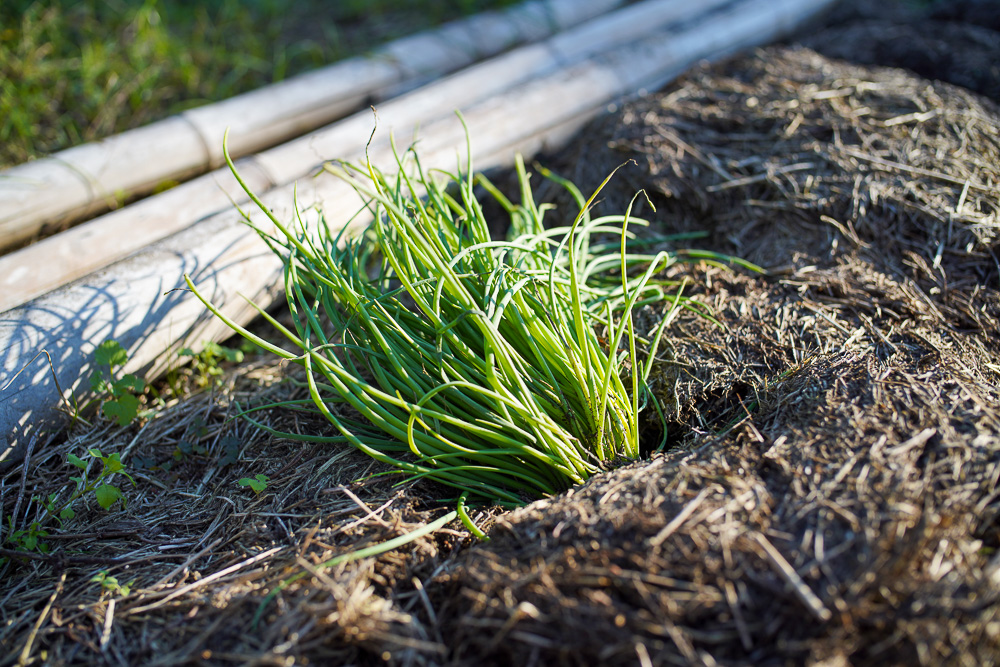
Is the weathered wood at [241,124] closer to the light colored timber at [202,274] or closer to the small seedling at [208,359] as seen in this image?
the light colored timber at [202,274]

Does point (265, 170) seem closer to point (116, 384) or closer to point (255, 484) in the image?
point (116, 384)

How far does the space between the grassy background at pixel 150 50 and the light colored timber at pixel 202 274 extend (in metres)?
1.27

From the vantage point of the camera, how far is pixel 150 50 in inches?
118

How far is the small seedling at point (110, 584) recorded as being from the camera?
3.87 ft

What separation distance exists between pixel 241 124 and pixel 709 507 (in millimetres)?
2278

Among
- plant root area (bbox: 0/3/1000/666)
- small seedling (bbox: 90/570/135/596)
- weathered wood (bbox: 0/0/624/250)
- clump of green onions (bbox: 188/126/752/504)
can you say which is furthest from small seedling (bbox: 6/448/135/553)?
weathered wood (bbox: 0/0/624/250)

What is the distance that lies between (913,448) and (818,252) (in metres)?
0.87

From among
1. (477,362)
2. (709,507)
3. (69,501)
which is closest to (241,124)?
(69,501)

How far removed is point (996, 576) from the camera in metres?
0.94

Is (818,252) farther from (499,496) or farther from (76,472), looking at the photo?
(76,472)

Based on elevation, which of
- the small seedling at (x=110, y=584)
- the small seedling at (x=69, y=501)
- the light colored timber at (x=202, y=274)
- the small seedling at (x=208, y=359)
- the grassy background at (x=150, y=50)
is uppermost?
the grassy background at (x=150, y=50)

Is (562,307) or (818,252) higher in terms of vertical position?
(562,307)

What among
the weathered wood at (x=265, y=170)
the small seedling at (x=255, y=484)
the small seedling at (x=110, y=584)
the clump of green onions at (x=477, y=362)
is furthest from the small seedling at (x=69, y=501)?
the weathered wood at (x=265, y=170)

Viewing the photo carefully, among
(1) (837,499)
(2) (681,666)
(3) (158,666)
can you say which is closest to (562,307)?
(1) (837,499)
